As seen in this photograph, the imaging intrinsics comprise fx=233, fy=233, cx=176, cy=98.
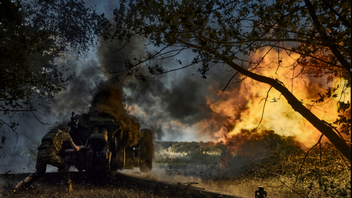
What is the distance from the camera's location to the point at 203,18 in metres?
6.31

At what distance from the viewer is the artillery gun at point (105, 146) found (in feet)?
31.5

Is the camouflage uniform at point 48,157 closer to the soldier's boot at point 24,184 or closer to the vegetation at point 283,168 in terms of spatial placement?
the soldier's boot at point 24,184

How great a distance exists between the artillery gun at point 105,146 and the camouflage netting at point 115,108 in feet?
0.71

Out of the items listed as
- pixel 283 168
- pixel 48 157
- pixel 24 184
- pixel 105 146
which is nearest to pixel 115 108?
pixel 105 146

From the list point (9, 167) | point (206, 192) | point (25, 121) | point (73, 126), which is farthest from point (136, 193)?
point (25, 121)

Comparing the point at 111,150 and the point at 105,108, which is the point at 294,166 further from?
the point at 105,108

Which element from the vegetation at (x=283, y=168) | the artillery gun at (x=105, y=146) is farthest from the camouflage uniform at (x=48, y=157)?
the vegetation at (x=283, y=168)

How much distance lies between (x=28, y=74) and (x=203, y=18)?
525 centimetres

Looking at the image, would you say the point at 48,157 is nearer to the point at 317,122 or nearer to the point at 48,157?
the point at 48,157

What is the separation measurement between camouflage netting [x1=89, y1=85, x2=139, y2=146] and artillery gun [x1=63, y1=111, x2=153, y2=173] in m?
0.22

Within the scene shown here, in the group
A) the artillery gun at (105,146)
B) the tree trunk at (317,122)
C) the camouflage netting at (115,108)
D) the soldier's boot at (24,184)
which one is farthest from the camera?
the camouflage netting at (115,108)

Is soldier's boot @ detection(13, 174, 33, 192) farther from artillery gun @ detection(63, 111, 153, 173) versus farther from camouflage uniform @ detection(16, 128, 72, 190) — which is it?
artillery gun @ detection(63, 111, 153, 173)

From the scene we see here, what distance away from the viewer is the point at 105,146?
9.75m

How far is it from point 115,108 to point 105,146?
11.4 feet
